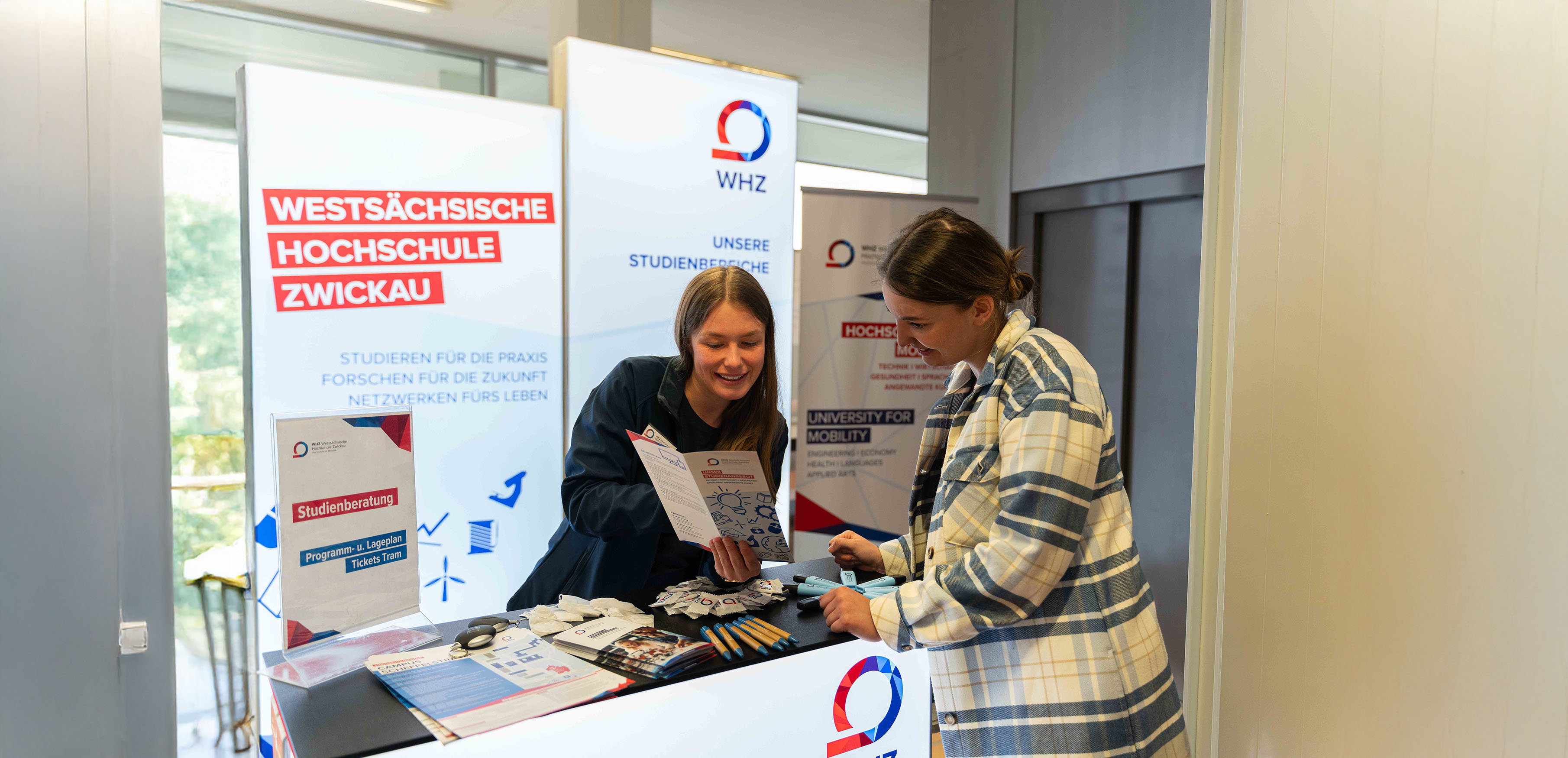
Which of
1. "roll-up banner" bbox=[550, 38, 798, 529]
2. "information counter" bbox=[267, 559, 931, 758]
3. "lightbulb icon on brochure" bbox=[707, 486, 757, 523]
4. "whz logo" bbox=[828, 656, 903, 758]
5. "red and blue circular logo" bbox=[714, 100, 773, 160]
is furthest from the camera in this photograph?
"red and blue circular logo" bbox=[714, 100, 773, 160]

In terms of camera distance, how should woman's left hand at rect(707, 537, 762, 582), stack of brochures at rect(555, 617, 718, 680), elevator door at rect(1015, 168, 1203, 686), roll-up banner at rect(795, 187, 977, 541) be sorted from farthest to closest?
roll-up banner at rect(795, 187, 977, 541) → elevator door at rect(1015, 168, 1203, 686) → woman's left hand at rect(707, 537, 762, 582) → stack of brochures at rect(555, 617, 718, 680)

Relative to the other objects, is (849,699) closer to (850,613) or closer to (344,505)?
(850,613)

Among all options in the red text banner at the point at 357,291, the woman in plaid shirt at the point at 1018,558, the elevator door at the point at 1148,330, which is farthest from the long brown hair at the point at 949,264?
the elevator door at the point at 1148,330

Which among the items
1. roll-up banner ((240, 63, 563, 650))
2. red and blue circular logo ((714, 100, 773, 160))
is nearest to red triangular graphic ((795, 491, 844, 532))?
roll-up banner ((240, 63, 563, 650))

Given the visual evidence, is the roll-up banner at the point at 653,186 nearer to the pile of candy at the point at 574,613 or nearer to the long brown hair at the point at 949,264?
the pile of candy at the point at 574,613

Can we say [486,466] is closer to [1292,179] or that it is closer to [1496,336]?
[1292,179]

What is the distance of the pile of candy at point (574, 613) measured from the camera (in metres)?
1.75

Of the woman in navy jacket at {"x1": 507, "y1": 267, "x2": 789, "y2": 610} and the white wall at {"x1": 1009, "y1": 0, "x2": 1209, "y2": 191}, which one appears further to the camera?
the white wall at {"x1": 1009, "y1": 0, "x2": 1209, "y2": 191}

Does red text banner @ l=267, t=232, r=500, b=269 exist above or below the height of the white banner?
above

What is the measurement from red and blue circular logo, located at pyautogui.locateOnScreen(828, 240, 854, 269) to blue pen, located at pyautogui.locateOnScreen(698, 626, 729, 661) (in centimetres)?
249

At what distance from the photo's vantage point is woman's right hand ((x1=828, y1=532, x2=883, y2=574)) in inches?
79.9

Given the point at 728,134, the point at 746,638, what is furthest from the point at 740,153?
the point at 746,638

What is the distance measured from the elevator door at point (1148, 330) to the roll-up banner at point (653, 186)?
1608mm

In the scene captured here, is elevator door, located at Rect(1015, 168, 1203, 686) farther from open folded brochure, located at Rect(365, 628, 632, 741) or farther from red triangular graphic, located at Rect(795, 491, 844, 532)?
open folded brochure, located at Rect(365, 628, 632, 741)
